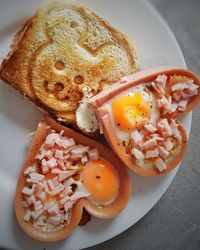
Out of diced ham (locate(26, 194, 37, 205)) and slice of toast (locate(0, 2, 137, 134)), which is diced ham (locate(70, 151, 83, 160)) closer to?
slice of toast (locate(0, 2, 137, 134))

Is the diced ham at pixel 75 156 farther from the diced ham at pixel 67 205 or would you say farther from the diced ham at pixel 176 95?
the diced ham at pixel 176 95

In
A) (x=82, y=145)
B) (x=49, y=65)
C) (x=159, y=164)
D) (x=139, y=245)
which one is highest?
(x=49, y=65)

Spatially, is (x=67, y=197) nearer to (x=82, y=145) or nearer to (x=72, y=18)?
(x=82, y=145)


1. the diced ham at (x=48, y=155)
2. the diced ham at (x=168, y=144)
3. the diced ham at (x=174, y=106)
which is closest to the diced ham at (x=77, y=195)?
the diced ham at (x=48, y=155)

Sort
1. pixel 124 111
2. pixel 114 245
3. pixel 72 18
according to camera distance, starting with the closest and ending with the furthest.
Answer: pixel 124 111 → pixel 72 18 → pixel 114 245

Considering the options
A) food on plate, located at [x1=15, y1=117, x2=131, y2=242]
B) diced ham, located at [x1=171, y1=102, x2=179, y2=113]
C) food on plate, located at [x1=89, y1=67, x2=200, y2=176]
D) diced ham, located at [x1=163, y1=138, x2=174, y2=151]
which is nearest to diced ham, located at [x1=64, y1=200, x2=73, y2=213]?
food on plate, located at [x1=15, y1=117, x2=131, y2=242]

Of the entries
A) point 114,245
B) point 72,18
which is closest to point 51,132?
point 72,18

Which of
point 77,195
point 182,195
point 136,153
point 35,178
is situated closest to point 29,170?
point 35,178

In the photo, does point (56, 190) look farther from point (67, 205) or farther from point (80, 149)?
point (80, 149)
